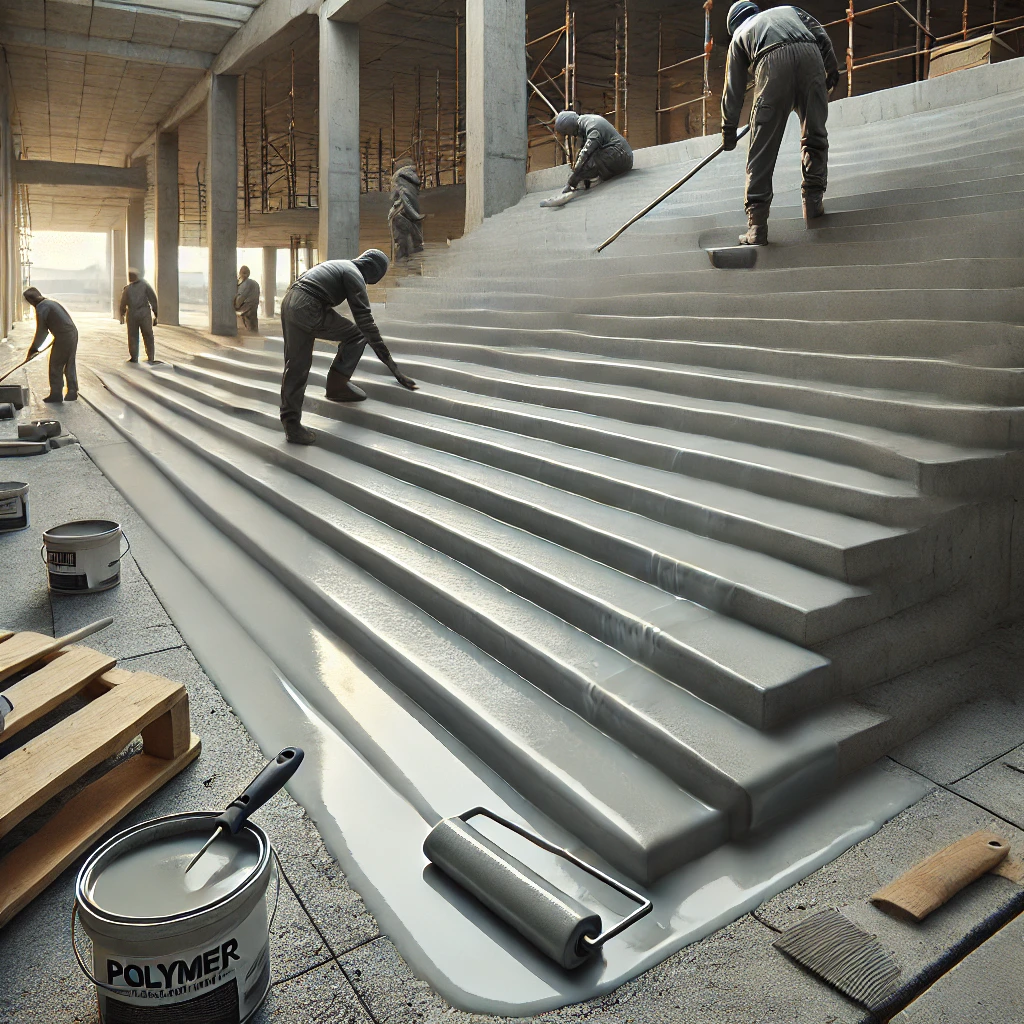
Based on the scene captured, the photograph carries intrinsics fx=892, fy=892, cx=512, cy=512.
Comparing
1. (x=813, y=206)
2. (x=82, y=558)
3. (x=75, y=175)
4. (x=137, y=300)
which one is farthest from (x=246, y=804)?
(x=75, y=175)

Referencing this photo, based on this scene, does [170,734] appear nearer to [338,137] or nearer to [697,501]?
[697,501]

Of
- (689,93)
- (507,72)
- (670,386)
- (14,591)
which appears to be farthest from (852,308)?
(689,93)

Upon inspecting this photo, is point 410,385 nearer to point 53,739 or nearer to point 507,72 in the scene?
point 53,739

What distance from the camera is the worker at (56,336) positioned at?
10430 millimetres

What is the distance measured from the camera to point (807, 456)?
12.8ft

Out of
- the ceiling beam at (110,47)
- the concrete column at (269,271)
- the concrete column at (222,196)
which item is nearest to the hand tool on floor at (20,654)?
the concrete column at (222,196)

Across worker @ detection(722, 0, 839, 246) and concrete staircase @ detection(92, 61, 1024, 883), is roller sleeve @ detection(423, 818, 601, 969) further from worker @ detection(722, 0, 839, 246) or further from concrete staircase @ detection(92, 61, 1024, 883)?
worker @ detection(722, 0, 839, 246)

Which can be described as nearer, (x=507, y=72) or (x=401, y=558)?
(x=401, y=558)

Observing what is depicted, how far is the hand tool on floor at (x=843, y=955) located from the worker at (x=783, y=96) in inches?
189

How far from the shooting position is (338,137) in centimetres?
1332

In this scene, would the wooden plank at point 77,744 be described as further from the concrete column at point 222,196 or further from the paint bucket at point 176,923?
the concrete column at point 222,196

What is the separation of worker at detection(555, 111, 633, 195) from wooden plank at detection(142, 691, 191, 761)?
29.0ft

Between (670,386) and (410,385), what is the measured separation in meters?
2.21

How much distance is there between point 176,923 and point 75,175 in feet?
82.8
